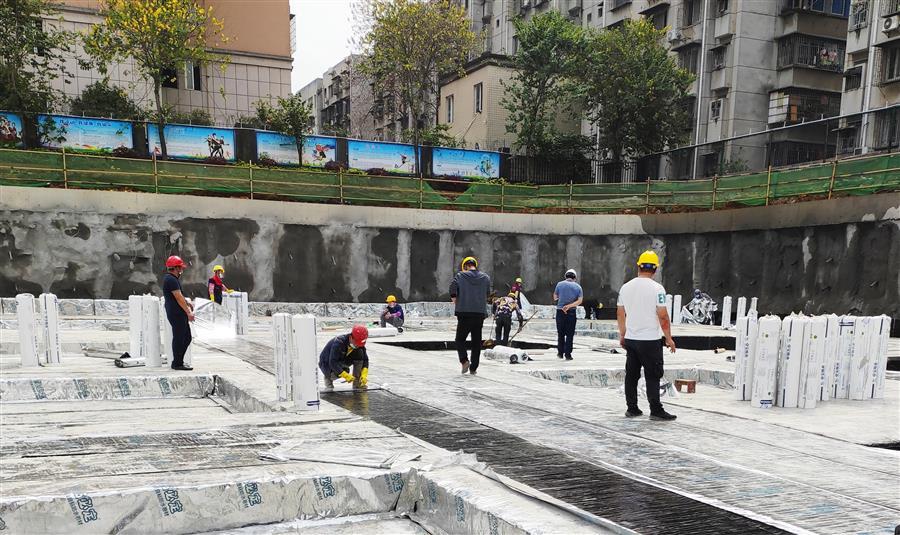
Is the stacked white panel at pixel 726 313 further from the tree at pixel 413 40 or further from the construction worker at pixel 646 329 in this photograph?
the tree at pixel 413 40

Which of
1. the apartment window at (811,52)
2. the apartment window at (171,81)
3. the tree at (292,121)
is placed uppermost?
the apartment window at (811,52)

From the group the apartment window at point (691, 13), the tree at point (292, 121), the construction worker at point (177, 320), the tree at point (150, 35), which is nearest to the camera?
the construction worker at point (177, 320)

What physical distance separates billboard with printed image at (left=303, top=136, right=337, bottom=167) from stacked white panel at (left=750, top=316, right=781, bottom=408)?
25.4 m

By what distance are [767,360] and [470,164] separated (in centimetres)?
2545

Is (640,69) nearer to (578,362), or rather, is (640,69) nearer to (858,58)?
(858,58)

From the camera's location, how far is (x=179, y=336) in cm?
899

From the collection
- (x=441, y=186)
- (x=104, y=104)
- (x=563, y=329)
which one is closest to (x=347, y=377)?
(x=563, y=329)

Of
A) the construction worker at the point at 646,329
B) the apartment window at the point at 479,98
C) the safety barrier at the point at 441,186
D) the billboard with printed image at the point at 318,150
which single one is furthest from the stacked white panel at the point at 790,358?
the apartment window at the point at 479,98

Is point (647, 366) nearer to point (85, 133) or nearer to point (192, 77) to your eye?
point (85, 133)

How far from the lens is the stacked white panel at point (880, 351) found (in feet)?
25.6

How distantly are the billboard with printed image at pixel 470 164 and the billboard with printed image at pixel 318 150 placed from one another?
226 inches

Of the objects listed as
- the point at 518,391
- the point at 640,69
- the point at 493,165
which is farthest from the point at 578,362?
the point at 640,69

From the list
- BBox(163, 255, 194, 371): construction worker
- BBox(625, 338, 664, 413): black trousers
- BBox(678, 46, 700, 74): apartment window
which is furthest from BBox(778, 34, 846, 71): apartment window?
BBox(163, 255, 194, 371): construction worker

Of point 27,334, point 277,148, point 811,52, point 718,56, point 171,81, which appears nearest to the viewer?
point 27,334
